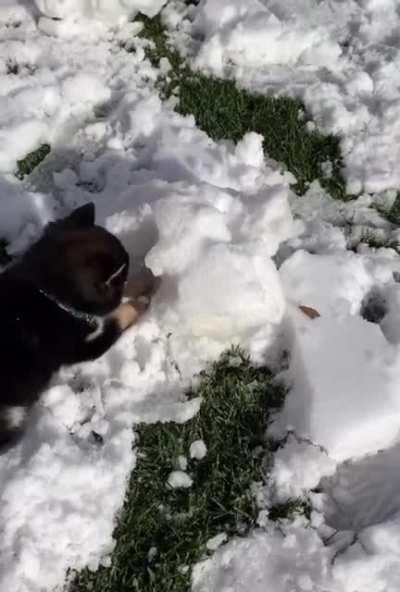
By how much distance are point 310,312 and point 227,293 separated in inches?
17.1

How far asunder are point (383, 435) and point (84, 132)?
214 centimetres

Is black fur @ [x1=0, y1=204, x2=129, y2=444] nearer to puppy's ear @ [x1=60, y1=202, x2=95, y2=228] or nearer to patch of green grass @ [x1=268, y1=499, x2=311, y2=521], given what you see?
puppy's ear @ [x1=60, y1=202, x2=95, y2=228]

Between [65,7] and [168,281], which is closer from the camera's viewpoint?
[168,281]

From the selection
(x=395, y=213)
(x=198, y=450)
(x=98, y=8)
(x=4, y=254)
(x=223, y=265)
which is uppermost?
(x=98, y=8)

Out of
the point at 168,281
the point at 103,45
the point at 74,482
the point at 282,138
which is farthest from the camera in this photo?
the point at 103,45

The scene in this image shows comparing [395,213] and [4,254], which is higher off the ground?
[395,213]

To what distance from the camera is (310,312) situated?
342cm

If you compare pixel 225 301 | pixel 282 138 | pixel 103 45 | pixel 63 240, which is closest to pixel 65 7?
pixel 103 45

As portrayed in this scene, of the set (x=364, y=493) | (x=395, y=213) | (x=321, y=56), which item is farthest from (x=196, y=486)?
(x=321, y=56)

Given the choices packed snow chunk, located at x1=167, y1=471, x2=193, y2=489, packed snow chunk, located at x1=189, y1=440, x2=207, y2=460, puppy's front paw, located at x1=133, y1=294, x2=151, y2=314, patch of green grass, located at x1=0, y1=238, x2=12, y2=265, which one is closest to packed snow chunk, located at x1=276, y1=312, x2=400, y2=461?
packed snow chunk, located at x1=189, y1=440, x2=207, y2=460

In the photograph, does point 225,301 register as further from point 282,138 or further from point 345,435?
point 282,138

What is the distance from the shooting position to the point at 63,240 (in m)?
3.12

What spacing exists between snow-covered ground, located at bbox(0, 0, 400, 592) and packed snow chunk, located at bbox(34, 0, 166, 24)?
0.5 inches

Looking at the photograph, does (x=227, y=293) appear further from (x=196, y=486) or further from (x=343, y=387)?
(x=196, y=486)
